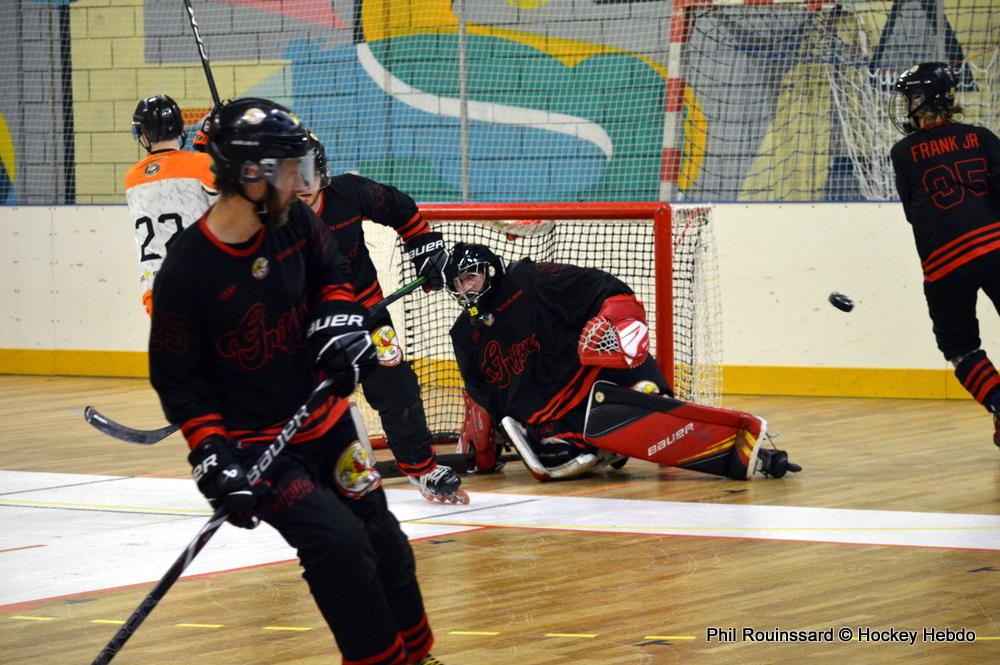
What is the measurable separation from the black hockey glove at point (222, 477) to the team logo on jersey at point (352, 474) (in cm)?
24

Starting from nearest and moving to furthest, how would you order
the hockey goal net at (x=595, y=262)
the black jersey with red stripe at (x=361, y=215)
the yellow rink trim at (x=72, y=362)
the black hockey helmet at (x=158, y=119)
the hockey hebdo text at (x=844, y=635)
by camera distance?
1. the hockey hebdo text at (x=844, y=635)
2. the black jersey with red stripe at (x=361, y=215)
3. the black hockey helmet at (x=158, y=119)
4. the hockey goal net at (x=595, y=262)
5. the yellow rink trim at (x=72, y=362)

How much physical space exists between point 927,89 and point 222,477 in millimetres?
3951

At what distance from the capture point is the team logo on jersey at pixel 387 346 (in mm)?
5164

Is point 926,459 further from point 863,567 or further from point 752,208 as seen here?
point 752,208

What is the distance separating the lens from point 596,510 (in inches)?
203

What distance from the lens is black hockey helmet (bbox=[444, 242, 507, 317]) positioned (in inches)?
222

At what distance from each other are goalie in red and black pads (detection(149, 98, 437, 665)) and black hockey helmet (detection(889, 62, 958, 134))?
137 inches

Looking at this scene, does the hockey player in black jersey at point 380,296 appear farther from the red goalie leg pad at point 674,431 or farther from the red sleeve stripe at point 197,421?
the red sleeve stripe at point 197,421

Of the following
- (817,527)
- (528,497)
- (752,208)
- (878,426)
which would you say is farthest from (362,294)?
(752,208)

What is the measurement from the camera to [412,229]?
209 inches

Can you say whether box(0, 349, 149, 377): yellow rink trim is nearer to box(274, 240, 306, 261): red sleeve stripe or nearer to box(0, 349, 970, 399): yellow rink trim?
box(0, 349, 970, 399): yellow rink trim

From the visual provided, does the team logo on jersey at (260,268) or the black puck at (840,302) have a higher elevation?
the team logo on jersey at (260,268)

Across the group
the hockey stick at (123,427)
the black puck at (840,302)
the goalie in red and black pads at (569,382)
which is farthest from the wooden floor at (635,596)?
the hockey stick at (123,427)

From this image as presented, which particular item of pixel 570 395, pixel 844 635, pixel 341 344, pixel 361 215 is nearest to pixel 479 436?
pixel 570 395
